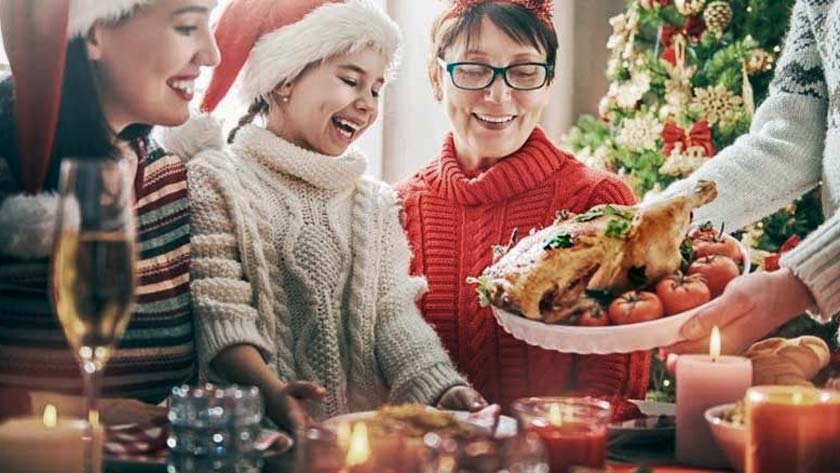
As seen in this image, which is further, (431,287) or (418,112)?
(418,112)

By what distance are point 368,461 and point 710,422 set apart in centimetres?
57

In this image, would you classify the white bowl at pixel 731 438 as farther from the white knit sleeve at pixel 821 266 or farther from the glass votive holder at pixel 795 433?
the white knit sleeve at pixel 821 266

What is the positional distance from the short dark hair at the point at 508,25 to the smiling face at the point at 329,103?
0.27 metres

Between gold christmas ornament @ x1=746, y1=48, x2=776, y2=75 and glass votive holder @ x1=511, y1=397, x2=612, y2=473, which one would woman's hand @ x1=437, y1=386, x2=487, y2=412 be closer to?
glass votive holder @ x1=511, y1=397, x2=612, y2=473

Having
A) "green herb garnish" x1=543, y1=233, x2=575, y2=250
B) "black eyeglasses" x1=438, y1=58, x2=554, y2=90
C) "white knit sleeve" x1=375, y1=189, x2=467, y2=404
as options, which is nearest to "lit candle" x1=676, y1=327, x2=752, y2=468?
"green herb garnish" x1=543, y1=233, x2=575, y2=250

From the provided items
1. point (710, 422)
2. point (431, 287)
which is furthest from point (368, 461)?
point (431, 287)

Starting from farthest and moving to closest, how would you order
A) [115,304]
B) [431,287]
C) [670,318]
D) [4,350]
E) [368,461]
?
[431,287] < [4,350] < [670,318] < [115,304] < [368,461]

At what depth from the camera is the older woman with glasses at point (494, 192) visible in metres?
2.47

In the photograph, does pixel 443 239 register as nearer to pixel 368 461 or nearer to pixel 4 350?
pixel 4 350

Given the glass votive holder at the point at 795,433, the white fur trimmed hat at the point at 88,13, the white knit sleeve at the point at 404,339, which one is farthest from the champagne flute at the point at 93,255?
the white knit sleeve at the point at 404,339

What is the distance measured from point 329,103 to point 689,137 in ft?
6.40

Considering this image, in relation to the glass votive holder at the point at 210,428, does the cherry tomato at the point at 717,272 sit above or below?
above

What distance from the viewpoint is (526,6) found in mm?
2543

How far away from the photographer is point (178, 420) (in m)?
1.32
